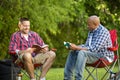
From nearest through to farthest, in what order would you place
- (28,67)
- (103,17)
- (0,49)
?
(28,67) → (0,49) → (103,17)

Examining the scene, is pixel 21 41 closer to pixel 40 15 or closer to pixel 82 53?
pixel 82 53

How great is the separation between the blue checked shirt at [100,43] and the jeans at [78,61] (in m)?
0.09

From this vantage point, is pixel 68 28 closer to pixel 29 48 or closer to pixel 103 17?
pixel 103 17

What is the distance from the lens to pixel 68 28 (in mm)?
19016

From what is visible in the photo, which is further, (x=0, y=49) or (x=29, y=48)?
(x=0, y=49)

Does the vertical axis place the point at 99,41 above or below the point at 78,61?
above

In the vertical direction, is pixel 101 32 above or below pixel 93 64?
above

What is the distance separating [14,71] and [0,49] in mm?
8618

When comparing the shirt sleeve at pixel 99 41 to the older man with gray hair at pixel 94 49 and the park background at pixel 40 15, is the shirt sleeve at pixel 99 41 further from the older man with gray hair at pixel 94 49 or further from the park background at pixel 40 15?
the park background at pixel 40 15

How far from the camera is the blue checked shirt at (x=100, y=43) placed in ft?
19.4

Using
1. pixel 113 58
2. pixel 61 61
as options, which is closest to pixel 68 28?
pixel 61 61

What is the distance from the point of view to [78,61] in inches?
223

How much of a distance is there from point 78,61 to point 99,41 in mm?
450

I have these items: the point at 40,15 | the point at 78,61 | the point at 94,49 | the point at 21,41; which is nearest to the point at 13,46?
the point at 21,41
